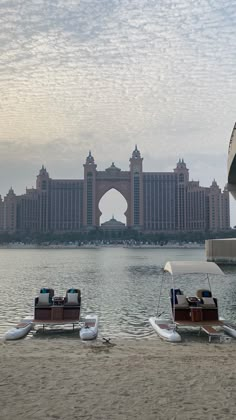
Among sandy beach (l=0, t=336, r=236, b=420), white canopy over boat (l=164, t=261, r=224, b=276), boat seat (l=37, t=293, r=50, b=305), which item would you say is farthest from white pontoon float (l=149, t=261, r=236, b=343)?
boat seat (l=37, t=293, r=50, b=305)

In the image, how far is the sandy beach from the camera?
25.7 feet

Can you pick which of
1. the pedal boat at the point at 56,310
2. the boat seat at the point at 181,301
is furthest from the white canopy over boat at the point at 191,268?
the pedal boat at the point at 56,310

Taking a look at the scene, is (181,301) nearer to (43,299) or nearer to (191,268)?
(191,268)

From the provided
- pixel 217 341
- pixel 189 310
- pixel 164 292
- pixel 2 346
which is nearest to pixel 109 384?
pixel 2 346

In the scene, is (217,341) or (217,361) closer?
(217,361)

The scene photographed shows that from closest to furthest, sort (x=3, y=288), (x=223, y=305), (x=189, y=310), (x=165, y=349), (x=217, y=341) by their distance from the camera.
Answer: (x=165, y=349) → (x=217, y=341) → (x=189, y=310) → (x=223, y=305) → (x=3, y=288)

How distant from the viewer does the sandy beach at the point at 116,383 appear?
7848 millimetres

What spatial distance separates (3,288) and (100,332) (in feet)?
63.8

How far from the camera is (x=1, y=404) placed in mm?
8117

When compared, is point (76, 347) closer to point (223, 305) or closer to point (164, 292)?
point (223, 305)

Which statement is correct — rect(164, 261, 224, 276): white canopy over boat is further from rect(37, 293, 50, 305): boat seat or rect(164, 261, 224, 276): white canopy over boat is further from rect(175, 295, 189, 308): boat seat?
rect(37, 293, 50, 305): boat seat

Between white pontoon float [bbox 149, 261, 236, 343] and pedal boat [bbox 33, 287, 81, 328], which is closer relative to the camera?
white pontoon float [bbox 149, 261, 236, 343]

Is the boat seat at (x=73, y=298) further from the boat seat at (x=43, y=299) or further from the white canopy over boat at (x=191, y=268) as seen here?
the white canopy over boat at (x=191, y=268)

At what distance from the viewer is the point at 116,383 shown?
939cm
